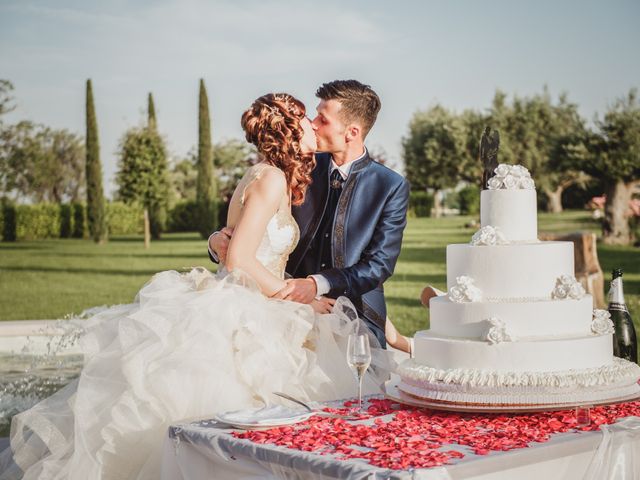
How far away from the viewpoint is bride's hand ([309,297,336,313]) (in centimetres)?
448

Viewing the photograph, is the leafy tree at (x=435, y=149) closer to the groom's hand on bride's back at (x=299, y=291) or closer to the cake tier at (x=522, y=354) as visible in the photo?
the groom's hand on bride's back at (x=299, y=291)

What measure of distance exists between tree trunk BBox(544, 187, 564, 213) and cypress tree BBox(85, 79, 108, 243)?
1937 cm

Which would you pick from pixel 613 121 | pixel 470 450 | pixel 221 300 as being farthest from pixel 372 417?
pixel 613 121

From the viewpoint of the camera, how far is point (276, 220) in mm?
4480

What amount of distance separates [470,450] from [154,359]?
5.11 ft

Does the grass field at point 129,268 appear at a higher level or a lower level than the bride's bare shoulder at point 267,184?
lower

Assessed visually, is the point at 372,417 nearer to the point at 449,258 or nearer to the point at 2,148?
the point at 449,258

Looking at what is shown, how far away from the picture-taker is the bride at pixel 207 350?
3.64m

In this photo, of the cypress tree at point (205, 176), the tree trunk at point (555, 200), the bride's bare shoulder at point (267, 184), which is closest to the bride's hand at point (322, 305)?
the bride's bare shoulder at point (267, 184)

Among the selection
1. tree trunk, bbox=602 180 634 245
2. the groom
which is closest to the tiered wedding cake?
the groom

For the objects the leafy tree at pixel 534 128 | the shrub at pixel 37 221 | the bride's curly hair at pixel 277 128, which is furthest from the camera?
the leafy tree at pixel 534 128

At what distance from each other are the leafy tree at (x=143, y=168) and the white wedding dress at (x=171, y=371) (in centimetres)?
2830

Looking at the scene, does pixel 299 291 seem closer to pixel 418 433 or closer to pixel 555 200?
pixel 418 433

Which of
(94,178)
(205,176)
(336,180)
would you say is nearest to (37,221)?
(94,178)
